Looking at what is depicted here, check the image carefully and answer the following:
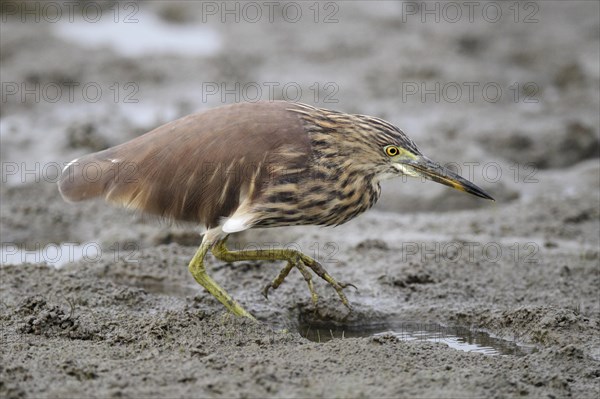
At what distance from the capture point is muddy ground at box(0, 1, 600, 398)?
17.5ft

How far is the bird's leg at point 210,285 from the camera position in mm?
6385

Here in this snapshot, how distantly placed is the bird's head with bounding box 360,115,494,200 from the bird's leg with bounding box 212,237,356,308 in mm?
813

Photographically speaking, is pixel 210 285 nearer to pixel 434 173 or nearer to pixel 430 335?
pixel 430 335

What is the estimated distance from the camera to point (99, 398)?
4734 mm

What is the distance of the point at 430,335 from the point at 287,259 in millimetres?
1179

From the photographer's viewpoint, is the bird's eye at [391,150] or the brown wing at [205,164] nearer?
the brown wing at [205,164]

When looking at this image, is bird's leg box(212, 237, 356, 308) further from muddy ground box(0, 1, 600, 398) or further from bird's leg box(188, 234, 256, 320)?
muddy ground box(0, 1, 600, 398)

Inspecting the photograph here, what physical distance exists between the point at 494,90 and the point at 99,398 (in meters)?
9.43

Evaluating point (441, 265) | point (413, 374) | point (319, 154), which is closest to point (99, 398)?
point (413, 374)

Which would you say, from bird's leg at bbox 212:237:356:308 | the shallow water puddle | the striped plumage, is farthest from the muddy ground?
the striped plumage

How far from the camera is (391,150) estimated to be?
6.43 metres

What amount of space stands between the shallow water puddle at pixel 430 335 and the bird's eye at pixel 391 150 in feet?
4.11

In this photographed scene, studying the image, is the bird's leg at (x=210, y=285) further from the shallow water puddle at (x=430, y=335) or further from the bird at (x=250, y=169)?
the shallow water puddle at (x=430, y=335)

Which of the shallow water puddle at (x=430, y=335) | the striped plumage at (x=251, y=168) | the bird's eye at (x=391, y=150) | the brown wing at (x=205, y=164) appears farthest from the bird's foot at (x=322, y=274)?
the bird's eye at (x=391, y=150)
